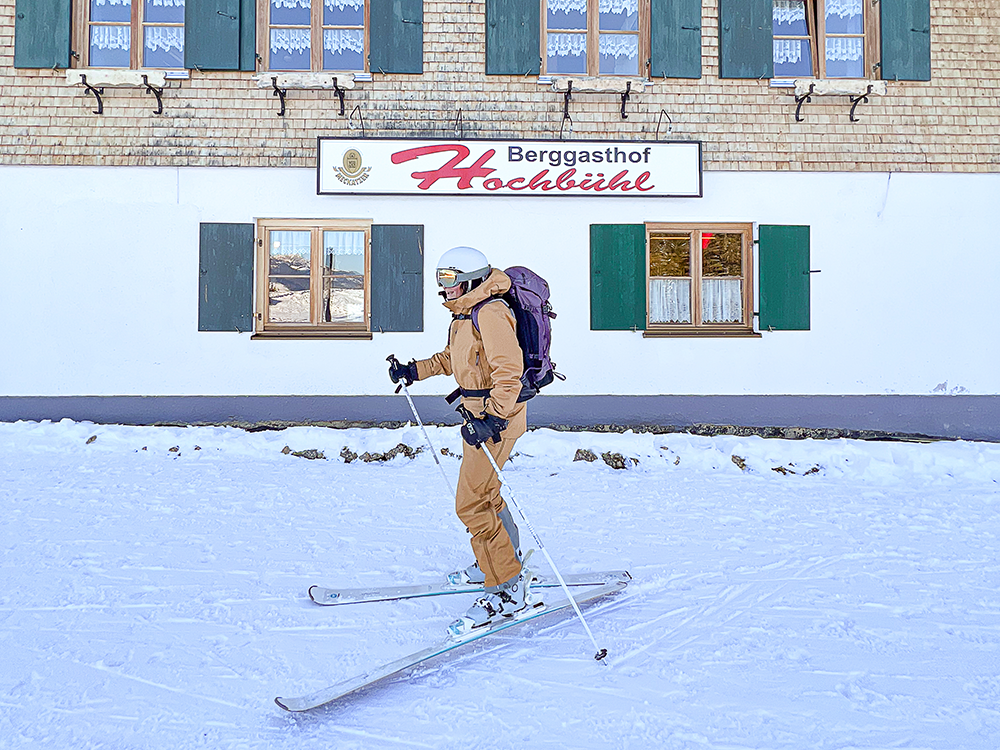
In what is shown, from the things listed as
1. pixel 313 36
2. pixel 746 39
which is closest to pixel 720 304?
pixel 746 39

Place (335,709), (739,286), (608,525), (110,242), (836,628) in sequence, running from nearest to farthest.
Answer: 1. (335,709)
2. (836,628)
3. (608,525)
4. (110,242)
5. (739,286)

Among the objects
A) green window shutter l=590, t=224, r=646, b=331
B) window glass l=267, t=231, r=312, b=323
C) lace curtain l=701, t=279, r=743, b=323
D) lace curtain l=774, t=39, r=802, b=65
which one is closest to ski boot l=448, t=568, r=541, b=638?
green window shutter l=590, t=224, r=646, b=331

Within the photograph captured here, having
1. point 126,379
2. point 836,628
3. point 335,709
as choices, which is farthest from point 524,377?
point 126,379

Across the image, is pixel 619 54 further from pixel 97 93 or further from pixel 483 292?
pixel 483 292

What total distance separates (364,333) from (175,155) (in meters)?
3.06

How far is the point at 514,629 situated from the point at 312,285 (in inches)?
243

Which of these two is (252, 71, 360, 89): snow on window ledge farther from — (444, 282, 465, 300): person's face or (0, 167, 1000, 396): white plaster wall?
(444, 282, 465, 300): person's face

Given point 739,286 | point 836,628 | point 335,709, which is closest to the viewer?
point 335,709

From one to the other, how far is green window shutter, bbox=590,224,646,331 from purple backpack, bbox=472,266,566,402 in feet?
16.9

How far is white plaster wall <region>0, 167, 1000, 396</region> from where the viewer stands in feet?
26.6

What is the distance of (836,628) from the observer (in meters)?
3.21

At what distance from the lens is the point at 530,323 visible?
3.26m

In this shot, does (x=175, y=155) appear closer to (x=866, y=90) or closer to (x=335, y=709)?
(x=335, y=709)

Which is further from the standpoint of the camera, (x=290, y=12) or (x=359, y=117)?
(x=290, y=12)
